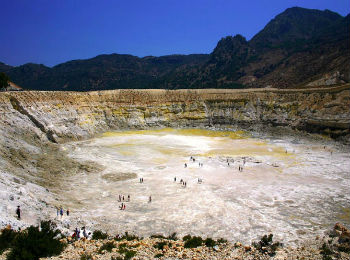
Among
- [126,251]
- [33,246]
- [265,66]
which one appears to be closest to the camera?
[33,246]

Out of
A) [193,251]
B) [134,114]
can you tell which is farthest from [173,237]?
[134,114]

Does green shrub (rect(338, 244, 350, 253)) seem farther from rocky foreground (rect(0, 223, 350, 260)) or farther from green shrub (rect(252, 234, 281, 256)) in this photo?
green shrub (rect(252, 234, 281, 256))

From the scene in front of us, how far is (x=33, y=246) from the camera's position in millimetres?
10492

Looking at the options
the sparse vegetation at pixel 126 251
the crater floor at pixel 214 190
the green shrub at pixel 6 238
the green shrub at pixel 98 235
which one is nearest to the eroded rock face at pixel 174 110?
the crater floor at pixel 214 190

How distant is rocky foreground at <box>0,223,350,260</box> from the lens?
11250 mm

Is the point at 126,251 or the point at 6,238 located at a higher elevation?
the point at 6,238

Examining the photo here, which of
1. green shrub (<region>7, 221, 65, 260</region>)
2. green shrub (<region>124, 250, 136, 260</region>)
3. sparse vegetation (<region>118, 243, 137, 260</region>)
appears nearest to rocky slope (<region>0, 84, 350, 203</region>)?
green shrub (<region>7, 221, 65, 260</region>)

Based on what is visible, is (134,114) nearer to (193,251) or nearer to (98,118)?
(98,118)

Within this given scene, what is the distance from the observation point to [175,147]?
42.2 m

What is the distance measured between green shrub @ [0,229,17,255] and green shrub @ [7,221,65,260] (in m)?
0.20

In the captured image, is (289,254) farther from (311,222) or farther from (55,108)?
(55,108)

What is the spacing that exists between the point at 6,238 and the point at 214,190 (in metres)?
17.1

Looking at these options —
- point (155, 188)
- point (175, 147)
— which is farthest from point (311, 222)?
point (175, 147)

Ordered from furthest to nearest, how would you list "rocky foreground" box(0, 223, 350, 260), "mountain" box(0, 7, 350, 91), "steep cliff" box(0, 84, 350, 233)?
"mountain" box(0, 7, 350, 91) → "steep cliff" box(0, 84, 350, 233) → "rocky foreground" box(0, 223, 350, 260)
